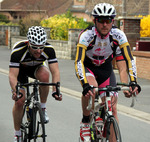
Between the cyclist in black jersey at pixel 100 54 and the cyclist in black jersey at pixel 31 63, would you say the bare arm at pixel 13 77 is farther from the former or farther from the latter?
the cyclist in black jersey at pixel 100 54

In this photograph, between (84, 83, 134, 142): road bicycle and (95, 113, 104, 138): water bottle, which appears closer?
(84, 83, 134, 142): road bicycle

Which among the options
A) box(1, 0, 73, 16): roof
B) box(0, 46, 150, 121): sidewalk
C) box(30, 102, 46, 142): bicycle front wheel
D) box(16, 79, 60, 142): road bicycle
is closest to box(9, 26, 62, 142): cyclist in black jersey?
box(16, 79, 60, 142): road bicycle

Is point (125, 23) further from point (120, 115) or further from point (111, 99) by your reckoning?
point (111, 99)

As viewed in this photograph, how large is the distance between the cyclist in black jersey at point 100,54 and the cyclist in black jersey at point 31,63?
0.49m

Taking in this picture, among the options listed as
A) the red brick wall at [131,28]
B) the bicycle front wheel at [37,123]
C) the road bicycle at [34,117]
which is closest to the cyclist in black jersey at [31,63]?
the road bicycle at [34,117]

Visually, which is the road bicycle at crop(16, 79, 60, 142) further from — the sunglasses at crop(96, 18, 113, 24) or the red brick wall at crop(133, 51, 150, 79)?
the red brick wall at crop(133, 51, 150, 79)

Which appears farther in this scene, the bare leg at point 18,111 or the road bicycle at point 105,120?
the bare leg at point 18,111

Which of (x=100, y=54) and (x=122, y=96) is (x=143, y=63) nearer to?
(x=122, y=96)

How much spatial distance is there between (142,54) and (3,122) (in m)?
8.36

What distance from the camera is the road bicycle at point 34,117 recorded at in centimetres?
586

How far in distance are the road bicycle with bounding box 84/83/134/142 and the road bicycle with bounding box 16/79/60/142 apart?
21.7 inches

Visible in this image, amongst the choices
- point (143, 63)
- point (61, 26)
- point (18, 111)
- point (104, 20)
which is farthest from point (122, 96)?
point (61, 26)

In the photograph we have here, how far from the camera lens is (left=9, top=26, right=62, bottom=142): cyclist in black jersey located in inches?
235

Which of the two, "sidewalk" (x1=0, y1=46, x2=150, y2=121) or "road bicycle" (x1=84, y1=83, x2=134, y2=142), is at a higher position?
"road bicycle" (x1=84, y1=83, x2=134, y2=142)
